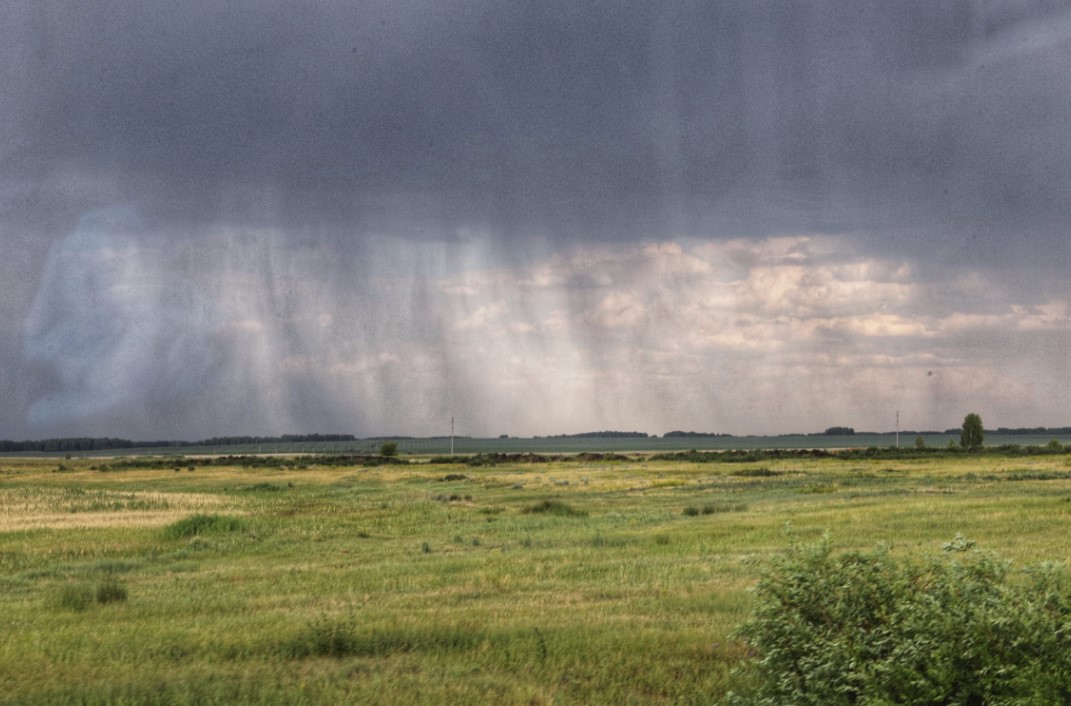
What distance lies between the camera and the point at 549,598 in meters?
16.2

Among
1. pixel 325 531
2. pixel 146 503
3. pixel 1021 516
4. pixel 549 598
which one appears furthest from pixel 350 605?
pixel 146 503

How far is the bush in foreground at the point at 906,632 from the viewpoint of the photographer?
24.8ft

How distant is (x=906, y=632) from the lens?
8297 millimetres

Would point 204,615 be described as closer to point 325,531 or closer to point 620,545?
point 620,545

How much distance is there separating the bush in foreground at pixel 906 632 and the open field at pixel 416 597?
6.30 ft

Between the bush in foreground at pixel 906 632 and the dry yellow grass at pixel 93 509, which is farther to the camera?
the dry yellow grass at pixel 93 509

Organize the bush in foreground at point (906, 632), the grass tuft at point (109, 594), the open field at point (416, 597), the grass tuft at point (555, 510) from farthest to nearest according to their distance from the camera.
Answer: the grass tuft at point (555, 510) < the grass tuft at point (109, 594) < the open field at point (416, 597) < the bush in foreground at point (906, 632)

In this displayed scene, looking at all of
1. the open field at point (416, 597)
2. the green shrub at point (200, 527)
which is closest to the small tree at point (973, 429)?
the open field at point (416, 597)

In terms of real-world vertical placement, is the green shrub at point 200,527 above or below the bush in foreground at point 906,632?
below

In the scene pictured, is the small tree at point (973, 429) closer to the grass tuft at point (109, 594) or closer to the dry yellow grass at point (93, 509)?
the dry yellow grass at point (93, 509)

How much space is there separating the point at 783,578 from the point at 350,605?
889 centimetres

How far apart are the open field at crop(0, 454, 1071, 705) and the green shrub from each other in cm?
11

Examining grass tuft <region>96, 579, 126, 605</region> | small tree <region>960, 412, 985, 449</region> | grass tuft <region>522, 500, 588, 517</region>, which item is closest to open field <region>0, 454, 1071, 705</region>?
grass tuft <region>96, 579, 126, 605</region>

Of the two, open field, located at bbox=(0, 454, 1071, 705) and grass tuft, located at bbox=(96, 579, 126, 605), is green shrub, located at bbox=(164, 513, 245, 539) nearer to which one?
open field, located at bbox=(0, 454, 1071, 705)
